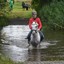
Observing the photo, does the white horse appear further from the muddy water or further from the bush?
the bush

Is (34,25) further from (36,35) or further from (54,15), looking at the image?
(54,15)

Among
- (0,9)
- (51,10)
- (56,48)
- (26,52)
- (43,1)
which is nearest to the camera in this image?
(26,52)

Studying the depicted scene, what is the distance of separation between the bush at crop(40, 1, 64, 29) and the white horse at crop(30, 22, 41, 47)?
9800 mm

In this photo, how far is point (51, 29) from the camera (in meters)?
27.6

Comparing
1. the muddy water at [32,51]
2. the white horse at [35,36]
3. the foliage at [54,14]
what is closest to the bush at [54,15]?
the foliage at [54,14]

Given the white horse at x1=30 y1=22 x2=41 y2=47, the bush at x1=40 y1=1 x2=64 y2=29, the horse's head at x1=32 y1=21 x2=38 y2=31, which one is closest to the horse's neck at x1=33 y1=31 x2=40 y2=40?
the white horse at x1=30 y1=22 x2=41 y2=47

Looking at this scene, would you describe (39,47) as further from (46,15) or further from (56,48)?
(46,15)

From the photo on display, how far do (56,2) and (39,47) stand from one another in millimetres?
13225

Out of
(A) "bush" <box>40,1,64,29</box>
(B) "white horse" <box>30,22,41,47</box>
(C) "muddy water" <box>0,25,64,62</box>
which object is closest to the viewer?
(C) "muddy water" <box>0,25,64,62</box>

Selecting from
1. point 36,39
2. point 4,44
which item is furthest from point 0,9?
point 36,39

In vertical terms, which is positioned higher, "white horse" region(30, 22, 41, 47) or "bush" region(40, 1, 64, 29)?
"white horse" region(30, 22, 41, 47)

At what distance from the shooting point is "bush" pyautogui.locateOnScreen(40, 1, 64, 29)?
27441mm

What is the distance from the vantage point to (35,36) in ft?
56.6

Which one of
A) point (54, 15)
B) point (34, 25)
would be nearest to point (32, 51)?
point (34, 25)
